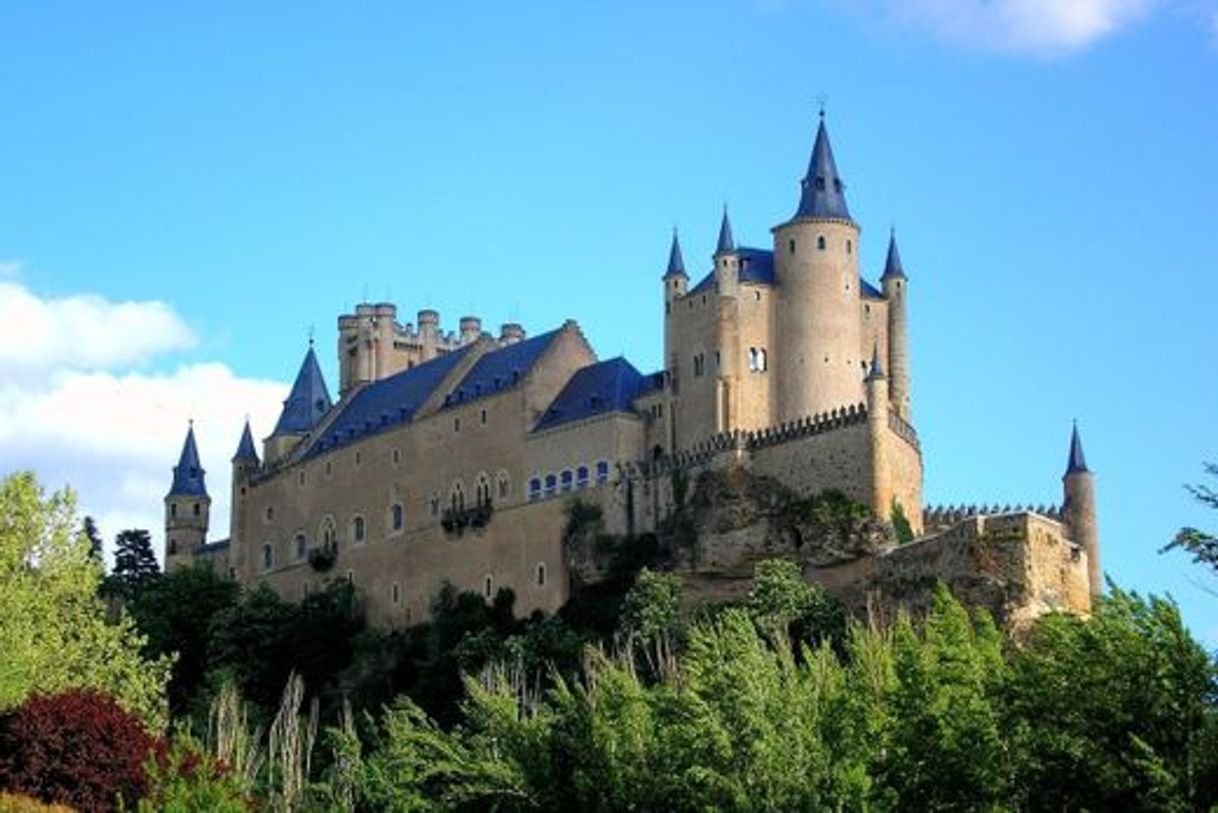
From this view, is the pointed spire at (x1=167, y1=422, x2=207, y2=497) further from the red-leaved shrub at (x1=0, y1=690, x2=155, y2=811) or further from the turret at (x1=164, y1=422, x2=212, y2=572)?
the red-leaved shrub at (x1=0, y1=690, x2=155, y2=811)

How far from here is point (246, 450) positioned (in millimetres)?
128125

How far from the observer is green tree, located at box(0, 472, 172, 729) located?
65.2 meters

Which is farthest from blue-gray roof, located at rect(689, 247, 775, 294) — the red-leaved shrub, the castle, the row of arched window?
the red-leaved shrub

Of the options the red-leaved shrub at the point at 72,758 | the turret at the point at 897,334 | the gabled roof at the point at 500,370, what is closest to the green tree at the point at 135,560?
the gabled roof at the point at 500,370

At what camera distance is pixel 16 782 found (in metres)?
56.8

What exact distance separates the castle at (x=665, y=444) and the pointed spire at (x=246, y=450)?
7506mm

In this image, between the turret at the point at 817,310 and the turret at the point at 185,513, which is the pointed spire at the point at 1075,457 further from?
the turret at the point at 185,513

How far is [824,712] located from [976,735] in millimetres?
5972

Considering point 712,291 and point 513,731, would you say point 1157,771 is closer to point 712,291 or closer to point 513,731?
point 513,731

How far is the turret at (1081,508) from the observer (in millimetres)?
92562

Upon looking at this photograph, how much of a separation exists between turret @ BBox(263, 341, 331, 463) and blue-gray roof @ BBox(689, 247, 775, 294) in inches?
1310

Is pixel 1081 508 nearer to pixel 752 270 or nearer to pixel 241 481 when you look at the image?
pixel 752 270

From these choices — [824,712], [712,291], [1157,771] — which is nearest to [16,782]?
[824,712]

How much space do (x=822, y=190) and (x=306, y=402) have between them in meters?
39.8
